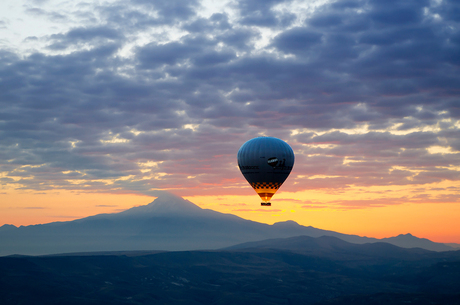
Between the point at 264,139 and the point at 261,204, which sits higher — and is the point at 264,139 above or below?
above

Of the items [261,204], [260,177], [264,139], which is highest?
[264,139]

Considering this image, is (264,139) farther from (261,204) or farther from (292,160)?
(261,204)

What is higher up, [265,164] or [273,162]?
[273,162]

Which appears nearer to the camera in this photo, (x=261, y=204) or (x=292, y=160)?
(x=261, y=204)

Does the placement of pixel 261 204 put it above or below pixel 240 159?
below

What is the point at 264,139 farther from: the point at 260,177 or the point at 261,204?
the point at 261,204

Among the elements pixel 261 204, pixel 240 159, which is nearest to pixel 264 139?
pixel 240 159
